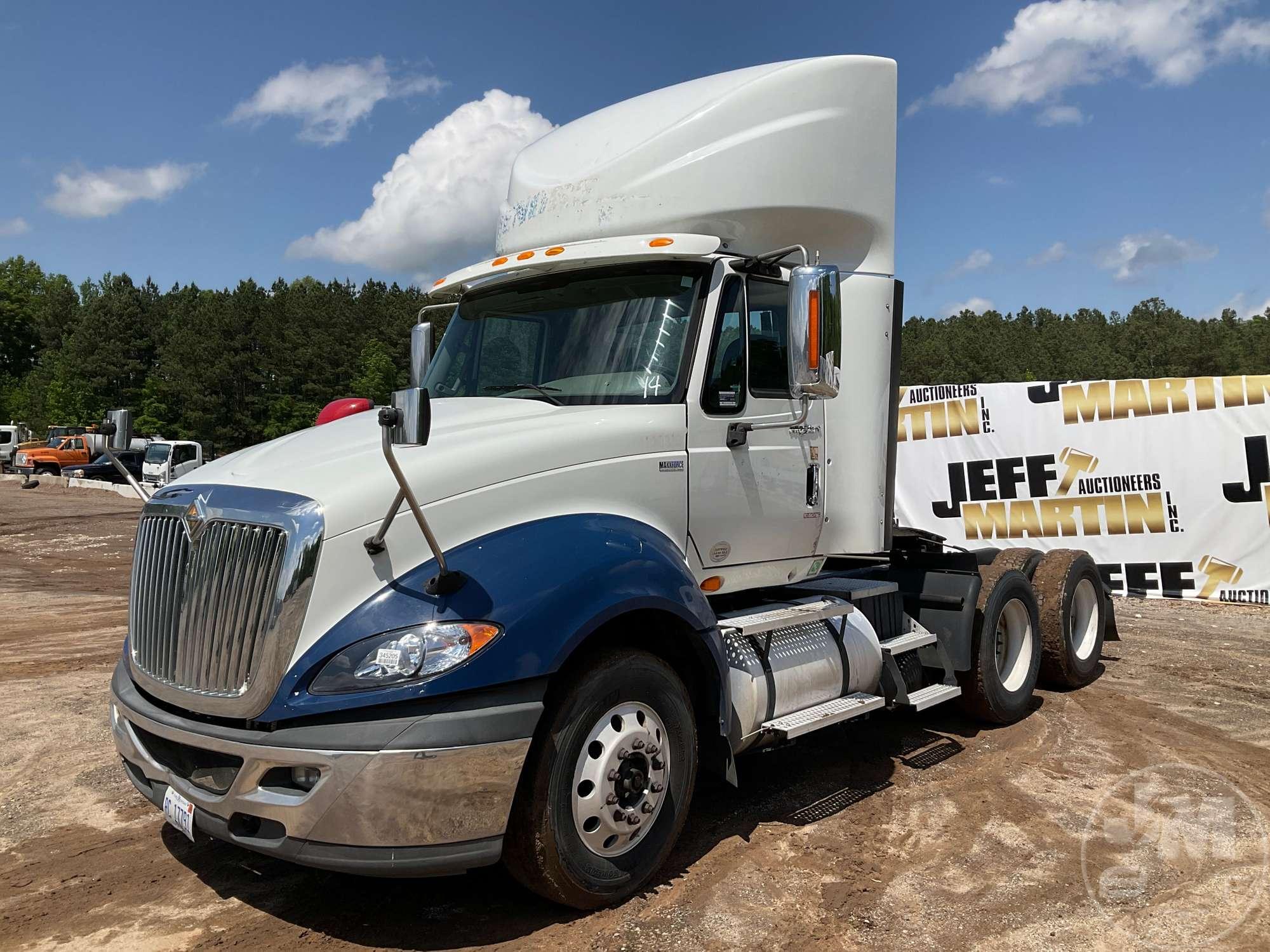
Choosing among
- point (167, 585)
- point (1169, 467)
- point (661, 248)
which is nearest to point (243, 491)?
point (167, 585)

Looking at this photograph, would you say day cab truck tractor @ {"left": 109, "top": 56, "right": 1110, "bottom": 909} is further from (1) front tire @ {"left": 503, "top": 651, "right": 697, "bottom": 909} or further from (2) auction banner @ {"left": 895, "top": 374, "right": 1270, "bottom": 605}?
(2) auction banner @ {"left": 895, "top": 374, "right": 1270, "bottom": 605}

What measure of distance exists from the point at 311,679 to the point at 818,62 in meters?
4.30

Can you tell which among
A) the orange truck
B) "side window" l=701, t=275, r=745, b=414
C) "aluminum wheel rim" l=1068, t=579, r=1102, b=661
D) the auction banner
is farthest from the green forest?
"side window" l=701, t=275, r=745, b=414

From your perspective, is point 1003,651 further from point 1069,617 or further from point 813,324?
point 813,324

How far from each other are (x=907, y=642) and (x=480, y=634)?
3.58 meters

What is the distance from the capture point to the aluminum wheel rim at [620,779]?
3787mm

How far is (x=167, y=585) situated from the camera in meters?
3.81

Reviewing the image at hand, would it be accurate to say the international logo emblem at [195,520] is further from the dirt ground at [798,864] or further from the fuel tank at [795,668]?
the fuel tank at [795,668]

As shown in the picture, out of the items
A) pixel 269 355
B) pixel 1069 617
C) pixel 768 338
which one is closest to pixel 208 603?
pixel 768 338

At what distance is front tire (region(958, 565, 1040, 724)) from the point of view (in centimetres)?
661

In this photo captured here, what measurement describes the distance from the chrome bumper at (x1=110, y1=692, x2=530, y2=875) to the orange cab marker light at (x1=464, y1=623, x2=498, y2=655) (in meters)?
0.35

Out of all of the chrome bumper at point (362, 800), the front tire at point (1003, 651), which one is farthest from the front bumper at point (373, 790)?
the front tire at point (1003, 651)

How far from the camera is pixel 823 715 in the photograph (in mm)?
4988

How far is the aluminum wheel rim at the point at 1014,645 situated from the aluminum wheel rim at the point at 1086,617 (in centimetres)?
109
